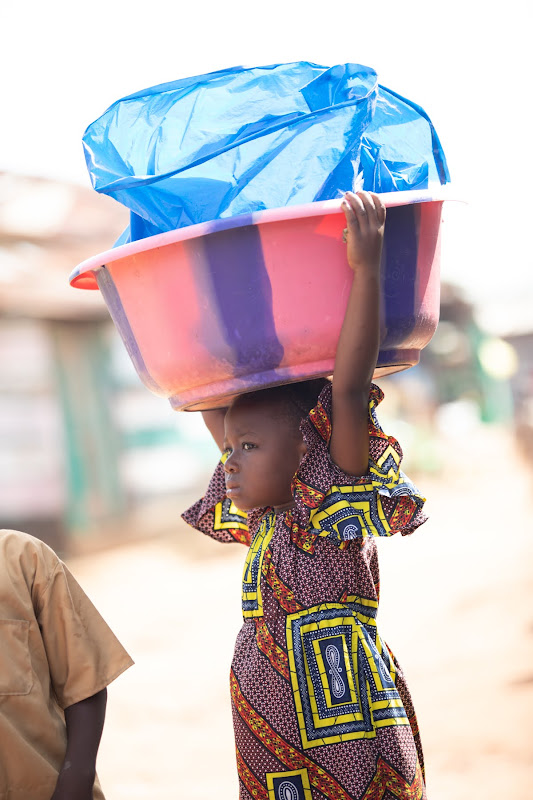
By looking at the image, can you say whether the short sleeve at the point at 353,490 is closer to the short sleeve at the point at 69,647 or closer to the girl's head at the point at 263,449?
the girl's head at the point at 263,449

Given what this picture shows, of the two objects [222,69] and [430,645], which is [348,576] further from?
[430,645]

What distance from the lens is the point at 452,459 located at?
15117mm

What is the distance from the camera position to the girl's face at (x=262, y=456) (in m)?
1.58

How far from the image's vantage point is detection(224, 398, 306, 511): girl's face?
158 centimetres

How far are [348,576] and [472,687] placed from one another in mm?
2980

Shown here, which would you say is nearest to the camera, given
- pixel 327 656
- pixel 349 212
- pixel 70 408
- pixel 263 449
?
pixel 349 212

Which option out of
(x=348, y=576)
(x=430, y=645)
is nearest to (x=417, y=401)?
(x=430, y=645)

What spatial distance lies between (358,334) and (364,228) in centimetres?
17

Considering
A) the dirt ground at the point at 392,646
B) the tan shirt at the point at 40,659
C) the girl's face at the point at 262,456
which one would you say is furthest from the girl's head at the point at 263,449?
the dirt ground at the point at 392,646

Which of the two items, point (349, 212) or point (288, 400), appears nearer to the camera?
point (349, 212)

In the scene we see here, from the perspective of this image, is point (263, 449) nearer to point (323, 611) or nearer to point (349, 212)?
point (323, 611)

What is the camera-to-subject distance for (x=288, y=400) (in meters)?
1.62

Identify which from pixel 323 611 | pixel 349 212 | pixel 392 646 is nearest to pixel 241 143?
pixel 349 212

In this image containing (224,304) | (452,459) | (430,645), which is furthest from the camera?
(452,459)
